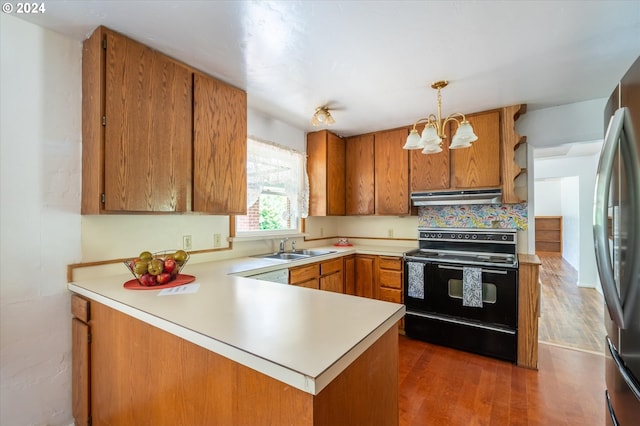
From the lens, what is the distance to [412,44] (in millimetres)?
1671

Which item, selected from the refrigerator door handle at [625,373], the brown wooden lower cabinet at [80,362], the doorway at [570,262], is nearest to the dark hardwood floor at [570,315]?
the doorway at [570,262]

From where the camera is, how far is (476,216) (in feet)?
9.95

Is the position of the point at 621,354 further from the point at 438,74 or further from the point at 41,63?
the point at 41,63

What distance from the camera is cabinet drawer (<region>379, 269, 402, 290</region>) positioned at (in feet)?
9.67

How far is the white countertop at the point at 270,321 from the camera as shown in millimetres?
712

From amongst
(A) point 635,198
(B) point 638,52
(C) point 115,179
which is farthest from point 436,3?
(C) point 115,179

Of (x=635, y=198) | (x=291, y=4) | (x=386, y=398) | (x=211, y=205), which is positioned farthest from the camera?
(x=211, y=205)

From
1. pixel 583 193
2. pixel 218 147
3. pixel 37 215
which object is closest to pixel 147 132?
pixel 218 147

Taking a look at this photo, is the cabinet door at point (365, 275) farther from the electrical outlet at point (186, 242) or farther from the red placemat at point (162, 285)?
the red placemat at point (162, 285)

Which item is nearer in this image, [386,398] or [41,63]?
[386,398]

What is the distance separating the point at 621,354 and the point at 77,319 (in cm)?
252

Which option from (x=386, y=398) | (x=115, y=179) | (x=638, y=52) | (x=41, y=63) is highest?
(x=638, y=52)

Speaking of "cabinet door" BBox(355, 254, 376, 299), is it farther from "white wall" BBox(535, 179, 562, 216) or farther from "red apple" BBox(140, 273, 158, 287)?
"white wall" BBox(535, 179, 562, 216)

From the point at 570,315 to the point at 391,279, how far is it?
2367 mm
